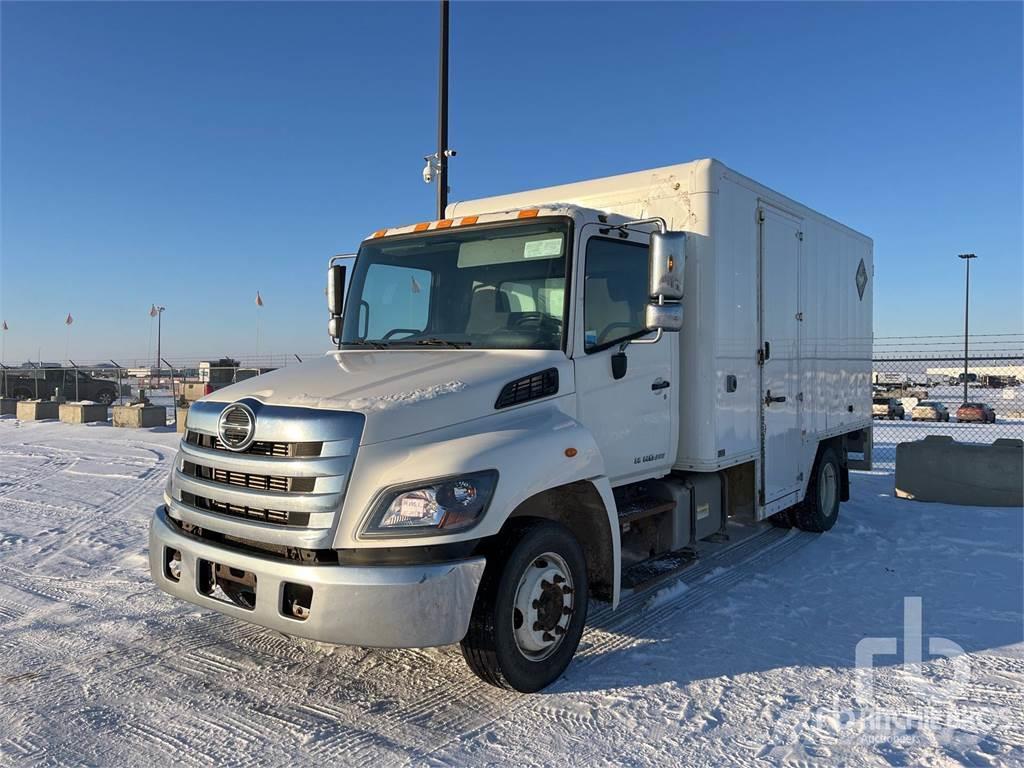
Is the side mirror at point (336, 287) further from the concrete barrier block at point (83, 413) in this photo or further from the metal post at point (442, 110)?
the concrete barrier block at point (83, 413)

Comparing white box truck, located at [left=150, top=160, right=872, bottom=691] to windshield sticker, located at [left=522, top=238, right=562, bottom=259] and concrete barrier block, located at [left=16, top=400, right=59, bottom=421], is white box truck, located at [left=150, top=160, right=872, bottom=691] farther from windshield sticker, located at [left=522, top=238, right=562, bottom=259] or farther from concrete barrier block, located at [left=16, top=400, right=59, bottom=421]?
concrete barrier block, located at [left=16, top=400, right=59, bottom=421]

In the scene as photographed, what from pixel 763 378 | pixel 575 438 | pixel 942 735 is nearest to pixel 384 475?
pixel 575 438

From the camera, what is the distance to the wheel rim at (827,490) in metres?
7.69

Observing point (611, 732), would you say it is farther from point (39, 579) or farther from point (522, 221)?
point (39, 579)

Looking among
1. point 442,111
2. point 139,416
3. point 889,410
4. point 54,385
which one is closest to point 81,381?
point 54,385

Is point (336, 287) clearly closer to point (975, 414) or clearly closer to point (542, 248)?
point (542, 248)

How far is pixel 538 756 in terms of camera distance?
322cm

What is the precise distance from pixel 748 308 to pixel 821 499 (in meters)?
2.85

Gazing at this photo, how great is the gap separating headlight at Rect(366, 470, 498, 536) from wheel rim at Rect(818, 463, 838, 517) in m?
5.45

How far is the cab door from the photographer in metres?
4.41

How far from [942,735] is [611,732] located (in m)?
1.54

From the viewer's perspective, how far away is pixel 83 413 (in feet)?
65.8

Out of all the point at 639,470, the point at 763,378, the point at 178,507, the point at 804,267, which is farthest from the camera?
the point at 804,267

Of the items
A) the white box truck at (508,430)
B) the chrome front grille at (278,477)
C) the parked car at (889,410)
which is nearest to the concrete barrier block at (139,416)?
the white box truck at (508,430)
